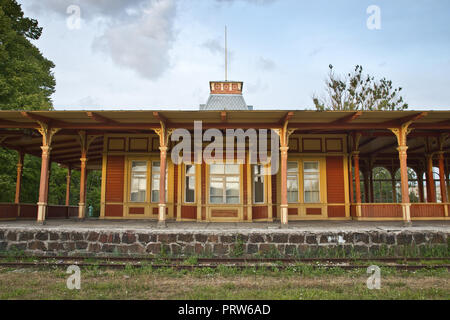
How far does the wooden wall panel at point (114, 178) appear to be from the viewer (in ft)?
42.8

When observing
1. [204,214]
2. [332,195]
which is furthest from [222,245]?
[332,195]

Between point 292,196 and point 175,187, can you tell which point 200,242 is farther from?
point 292,196

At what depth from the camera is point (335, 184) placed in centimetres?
1312

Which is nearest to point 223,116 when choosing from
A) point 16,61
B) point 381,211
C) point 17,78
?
point 381,211

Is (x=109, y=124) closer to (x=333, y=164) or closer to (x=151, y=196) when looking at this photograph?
(x=151, y=196)

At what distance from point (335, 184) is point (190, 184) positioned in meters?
5.75

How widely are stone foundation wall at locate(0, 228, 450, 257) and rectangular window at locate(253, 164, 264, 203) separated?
3.76m

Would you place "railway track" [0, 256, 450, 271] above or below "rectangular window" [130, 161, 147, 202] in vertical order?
below

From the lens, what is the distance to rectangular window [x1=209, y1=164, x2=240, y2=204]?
12266 millimetres

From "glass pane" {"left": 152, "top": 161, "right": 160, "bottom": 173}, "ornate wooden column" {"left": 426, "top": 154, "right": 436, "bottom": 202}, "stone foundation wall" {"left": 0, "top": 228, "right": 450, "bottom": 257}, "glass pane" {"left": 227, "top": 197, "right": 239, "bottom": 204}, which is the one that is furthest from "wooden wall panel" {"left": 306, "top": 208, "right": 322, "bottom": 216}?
"glass pane" {"left": 152, "top": 161, "right": 160, "bottom": 173}

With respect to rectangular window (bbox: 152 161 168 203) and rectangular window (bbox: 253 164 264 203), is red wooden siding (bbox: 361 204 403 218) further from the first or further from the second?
rectangular window (bbox: 152 161 168 203)

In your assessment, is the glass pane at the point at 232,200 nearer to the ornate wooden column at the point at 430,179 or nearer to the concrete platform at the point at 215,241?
the concrete platform at the point at 215,241
